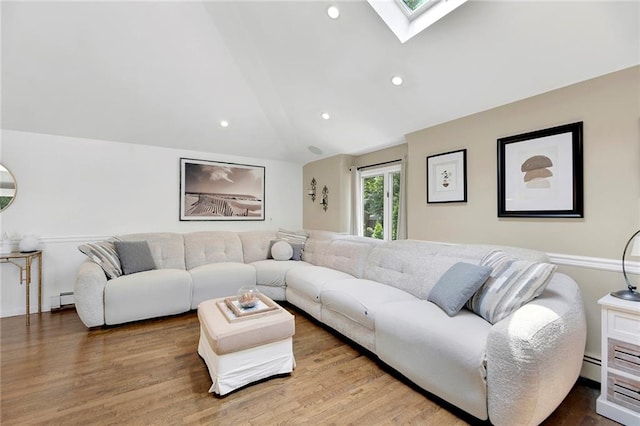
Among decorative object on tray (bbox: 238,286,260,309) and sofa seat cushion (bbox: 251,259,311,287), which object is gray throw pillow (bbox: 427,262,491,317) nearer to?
decorative object on tray (bbox: 238,286,260,309)

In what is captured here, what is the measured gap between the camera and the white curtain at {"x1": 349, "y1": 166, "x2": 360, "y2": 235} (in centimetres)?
463

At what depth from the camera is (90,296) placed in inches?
116

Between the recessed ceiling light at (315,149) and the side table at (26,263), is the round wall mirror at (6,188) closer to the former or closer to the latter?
the side table at (26,263)

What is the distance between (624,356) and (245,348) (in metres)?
2.41

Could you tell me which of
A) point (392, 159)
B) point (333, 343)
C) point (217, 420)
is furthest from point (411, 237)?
point (217, 420)

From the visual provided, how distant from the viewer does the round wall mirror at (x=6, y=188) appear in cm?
340

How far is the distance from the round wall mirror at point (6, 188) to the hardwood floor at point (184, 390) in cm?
162

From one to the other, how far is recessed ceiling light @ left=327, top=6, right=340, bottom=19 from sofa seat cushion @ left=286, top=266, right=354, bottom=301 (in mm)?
2583

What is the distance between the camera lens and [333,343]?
274 centimetres

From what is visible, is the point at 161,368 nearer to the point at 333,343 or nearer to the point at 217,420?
the point at 217,420

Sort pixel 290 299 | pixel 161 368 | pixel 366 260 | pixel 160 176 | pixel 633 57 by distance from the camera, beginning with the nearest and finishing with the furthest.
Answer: pixel 633 57
pixel 161 368
pixel 366 260
pixel 290 299
pixel 160 176

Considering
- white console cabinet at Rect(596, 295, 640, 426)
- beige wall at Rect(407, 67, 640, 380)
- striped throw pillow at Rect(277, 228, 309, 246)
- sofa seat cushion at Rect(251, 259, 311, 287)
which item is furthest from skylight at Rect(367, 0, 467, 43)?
striped throw pillow at Rect(277, 228, 309, 246)

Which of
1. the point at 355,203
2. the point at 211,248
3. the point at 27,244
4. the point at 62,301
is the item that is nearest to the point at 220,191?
the point at 211,248

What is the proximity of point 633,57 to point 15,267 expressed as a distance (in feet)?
20.8
